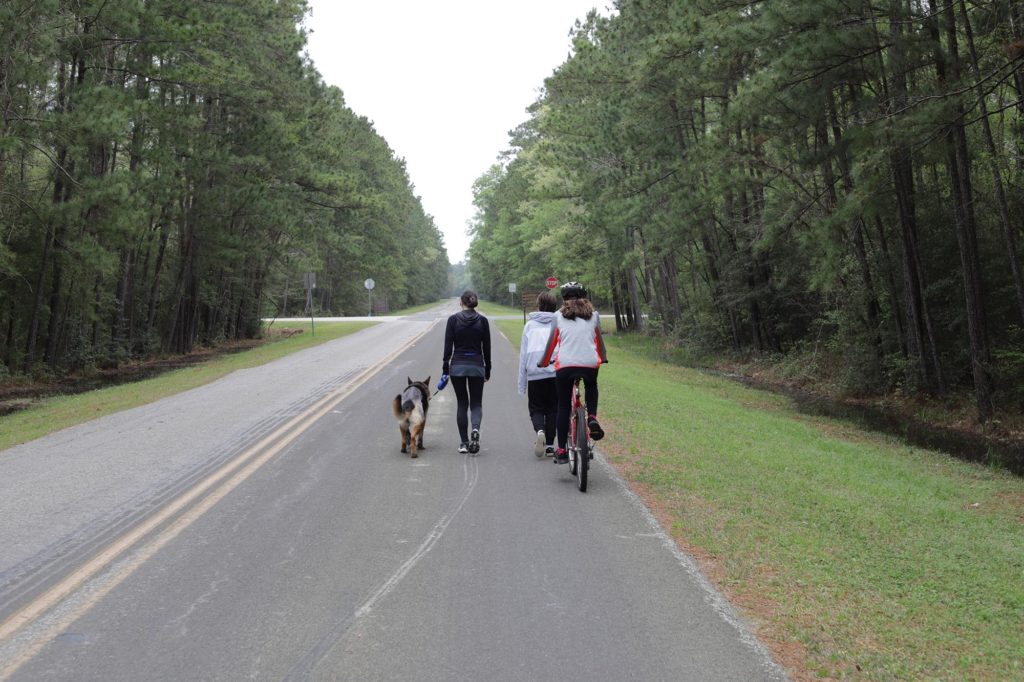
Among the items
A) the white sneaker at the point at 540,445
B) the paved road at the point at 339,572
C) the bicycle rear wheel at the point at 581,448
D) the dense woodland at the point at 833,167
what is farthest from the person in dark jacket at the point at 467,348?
the dense woodland at the point at 833,167

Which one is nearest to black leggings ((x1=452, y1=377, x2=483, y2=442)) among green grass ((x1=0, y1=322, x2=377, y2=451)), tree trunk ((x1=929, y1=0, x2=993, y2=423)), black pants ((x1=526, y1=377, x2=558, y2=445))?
black pants ((x1=526, y1=377, x2=558, y2=445))

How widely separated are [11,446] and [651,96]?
17.9 metres

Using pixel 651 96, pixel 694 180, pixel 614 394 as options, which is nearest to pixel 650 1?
pixel 651 96

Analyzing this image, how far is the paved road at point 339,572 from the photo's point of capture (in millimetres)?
3691

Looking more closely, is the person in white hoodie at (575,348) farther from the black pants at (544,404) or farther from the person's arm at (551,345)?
the black pants at (544,404)

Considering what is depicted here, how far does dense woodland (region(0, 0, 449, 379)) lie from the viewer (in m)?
18.0

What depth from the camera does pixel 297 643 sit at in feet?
12.7

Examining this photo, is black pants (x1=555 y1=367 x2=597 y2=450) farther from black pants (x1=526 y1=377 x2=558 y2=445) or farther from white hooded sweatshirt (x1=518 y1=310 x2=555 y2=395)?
black pants (x1=526 y1=377 x2=558 y2=445)

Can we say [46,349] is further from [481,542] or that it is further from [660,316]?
[660,316]

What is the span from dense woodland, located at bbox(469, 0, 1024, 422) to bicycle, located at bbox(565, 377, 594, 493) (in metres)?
7.64

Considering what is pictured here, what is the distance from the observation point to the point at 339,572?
16.1 ft

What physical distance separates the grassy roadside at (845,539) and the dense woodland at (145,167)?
1590cm

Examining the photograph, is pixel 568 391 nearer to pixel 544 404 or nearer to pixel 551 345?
pixel 551 345

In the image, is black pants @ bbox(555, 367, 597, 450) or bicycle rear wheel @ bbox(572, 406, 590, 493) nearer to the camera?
bicycle rear wheel @ bbox(572, 406, 590, 493)
